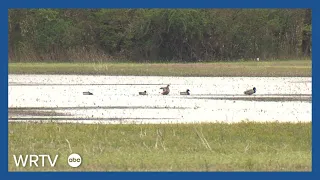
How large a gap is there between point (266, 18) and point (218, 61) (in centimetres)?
175

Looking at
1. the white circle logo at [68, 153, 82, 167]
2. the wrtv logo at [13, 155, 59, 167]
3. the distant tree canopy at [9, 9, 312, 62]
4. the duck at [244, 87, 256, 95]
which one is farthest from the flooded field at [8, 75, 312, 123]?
the wrtv logo at [13, 155, 59, 167]

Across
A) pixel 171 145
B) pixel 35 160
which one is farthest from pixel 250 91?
pixel 35 160

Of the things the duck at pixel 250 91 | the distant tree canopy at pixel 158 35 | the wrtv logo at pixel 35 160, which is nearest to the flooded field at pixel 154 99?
the duck at pixel 250 91

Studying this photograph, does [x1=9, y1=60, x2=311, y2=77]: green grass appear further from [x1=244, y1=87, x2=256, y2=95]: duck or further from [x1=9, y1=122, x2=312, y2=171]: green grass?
[x1=9, y1=122, x2=312, y2=171]: green grass

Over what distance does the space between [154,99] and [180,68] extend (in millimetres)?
1966

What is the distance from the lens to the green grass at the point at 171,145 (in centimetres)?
1424

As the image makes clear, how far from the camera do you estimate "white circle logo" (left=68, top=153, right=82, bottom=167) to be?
45.2 ft

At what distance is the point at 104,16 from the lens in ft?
82.1

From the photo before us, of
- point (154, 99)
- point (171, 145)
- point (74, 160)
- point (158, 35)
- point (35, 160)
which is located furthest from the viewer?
point (154, 99)

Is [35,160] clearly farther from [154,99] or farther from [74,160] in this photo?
[154,99]

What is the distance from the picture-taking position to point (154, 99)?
82.4 ft

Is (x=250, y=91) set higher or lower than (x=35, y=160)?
higher

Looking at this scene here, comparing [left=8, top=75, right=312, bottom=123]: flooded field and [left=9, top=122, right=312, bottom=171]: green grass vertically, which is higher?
[left=8, top=75, right=312, bottom=123]: flooded field

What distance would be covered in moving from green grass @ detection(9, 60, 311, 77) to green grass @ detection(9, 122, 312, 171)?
5527mm
